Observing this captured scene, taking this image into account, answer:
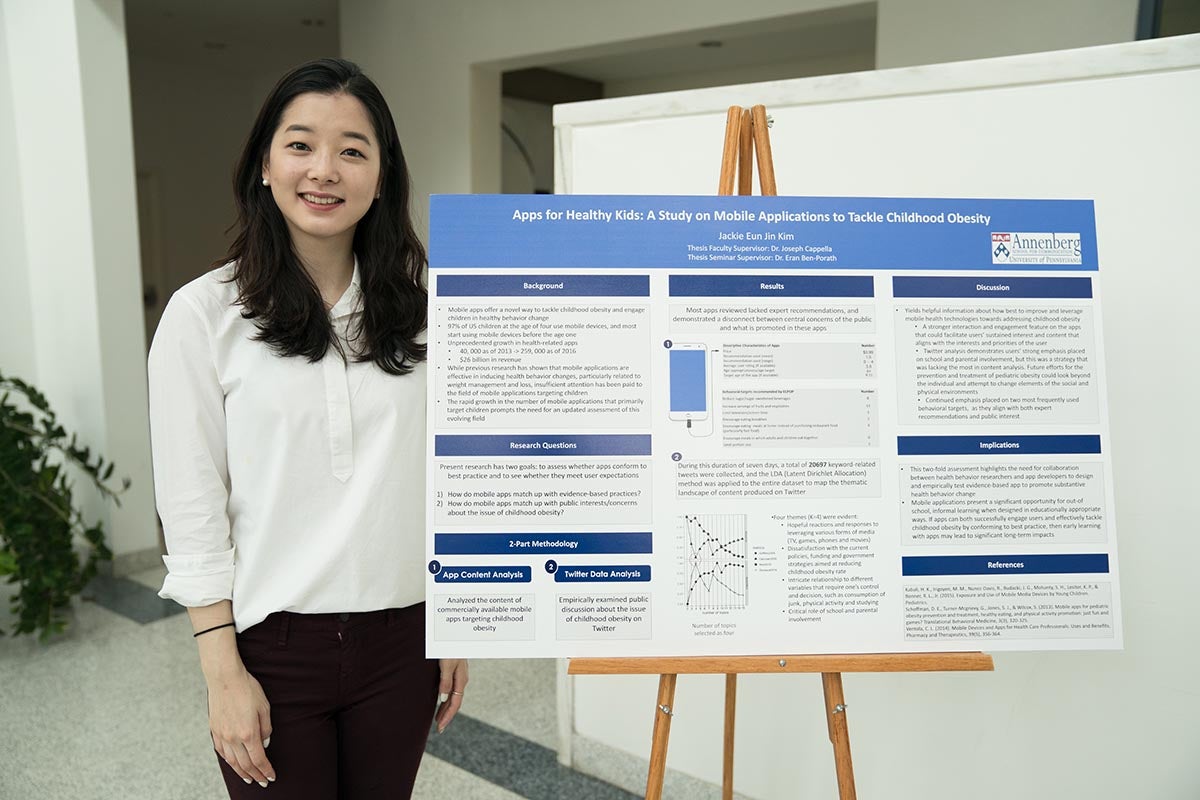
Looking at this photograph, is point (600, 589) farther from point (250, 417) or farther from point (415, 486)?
point (250, 417)

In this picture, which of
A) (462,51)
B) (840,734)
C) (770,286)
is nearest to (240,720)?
(840,734)

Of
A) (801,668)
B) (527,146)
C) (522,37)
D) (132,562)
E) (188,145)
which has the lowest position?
(132,562)

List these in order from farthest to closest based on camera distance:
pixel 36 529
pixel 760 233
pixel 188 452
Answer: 1. pixel 36 529
2. pixel 760 233
3. pixel 188 452

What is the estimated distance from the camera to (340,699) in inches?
54.1

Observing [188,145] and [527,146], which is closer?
[188,145]

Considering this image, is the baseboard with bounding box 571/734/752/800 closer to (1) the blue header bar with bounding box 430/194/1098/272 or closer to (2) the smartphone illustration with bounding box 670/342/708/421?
(2) the smartphone illustration with bounding box 670/342/708/421

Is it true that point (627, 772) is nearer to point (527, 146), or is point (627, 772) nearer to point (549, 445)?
point (549, 445)

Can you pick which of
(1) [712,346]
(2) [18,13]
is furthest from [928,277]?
(2) [18,13]

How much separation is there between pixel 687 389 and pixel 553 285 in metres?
0.28

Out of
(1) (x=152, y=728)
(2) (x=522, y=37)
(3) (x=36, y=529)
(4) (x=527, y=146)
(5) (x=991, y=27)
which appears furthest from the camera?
(4) (x=527, y=146)

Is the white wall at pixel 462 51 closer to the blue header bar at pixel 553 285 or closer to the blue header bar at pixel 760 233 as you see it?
the blue header bar at pixel 760 233

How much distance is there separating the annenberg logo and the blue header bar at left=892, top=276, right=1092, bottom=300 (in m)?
0.03

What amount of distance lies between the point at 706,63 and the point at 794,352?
7376 mm

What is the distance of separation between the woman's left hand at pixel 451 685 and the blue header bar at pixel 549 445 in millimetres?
389
